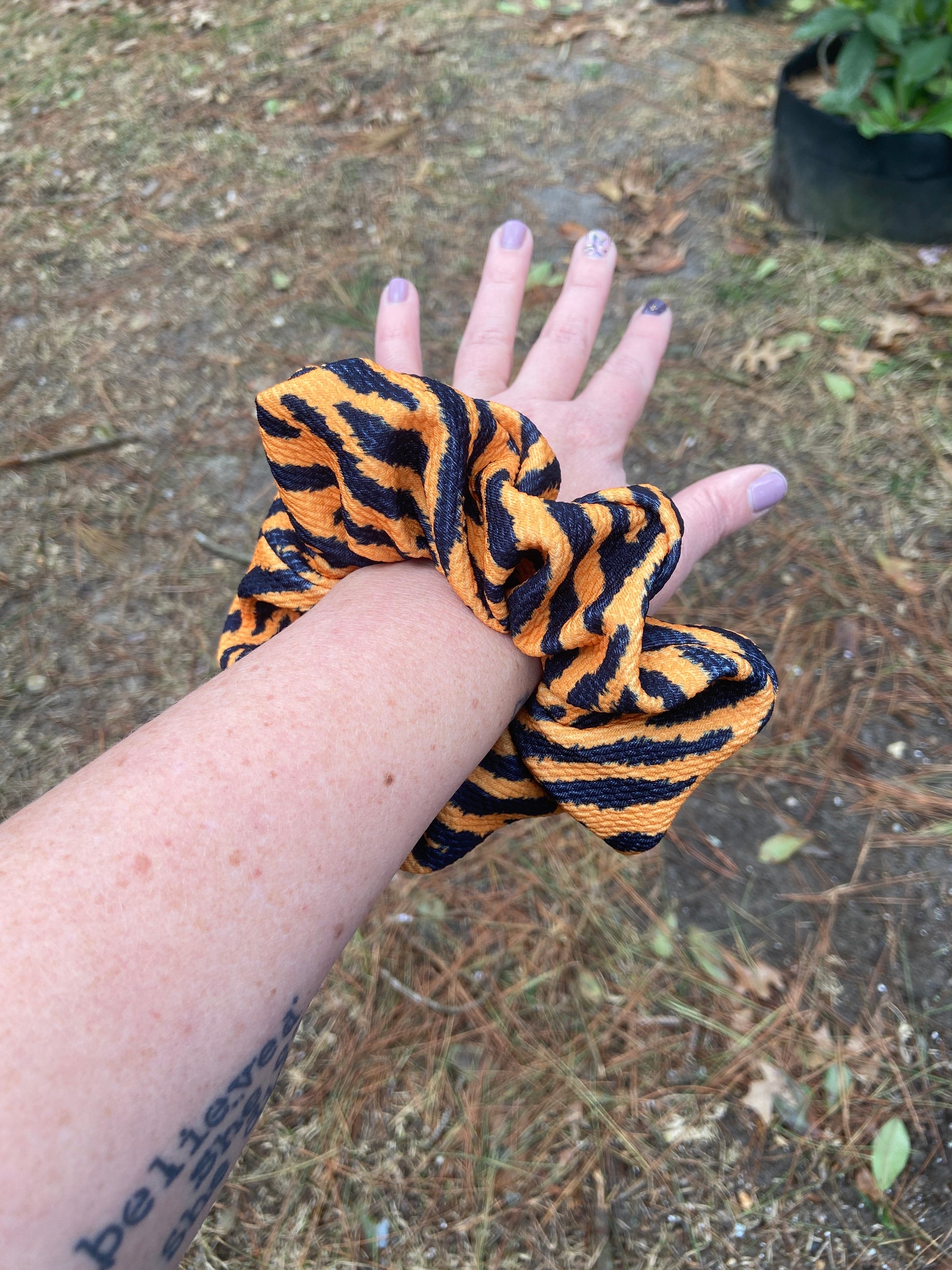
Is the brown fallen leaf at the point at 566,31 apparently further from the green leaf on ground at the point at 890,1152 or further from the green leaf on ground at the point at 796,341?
the green leaf on ground at the point at 890,1152

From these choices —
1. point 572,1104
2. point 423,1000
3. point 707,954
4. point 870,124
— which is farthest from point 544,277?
point 572,1104

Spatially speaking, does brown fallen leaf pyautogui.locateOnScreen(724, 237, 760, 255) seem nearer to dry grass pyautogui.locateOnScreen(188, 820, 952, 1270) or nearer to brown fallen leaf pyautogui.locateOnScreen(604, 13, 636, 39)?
brown fallen leaf pyautogui.locateOnScreen(604, 13, 636, 39)

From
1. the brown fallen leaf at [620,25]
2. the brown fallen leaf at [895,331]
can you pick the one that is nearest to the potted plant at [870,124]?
the brown fallen leaf at [895,331]

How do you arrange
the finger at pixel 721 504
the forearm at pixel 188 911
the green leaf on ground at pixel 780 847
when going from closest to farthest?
the forearm at pixel 188 911, the finger at pixel 721 504, the green leaf on ground at pixel 780 847

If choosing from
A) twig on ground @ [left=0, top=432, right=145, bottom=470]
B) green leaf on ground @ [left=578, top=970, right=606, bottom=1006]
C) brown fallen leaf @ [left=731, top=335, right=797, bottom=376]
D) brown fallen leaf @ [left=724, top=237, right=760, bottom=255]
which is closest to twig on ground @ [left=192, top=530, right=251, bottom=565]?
twig on ground @ [left=0, top=432, right=145, bottom=470]

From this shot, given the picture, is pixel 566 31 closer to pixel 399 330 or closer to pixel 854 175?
pixel 854 175
